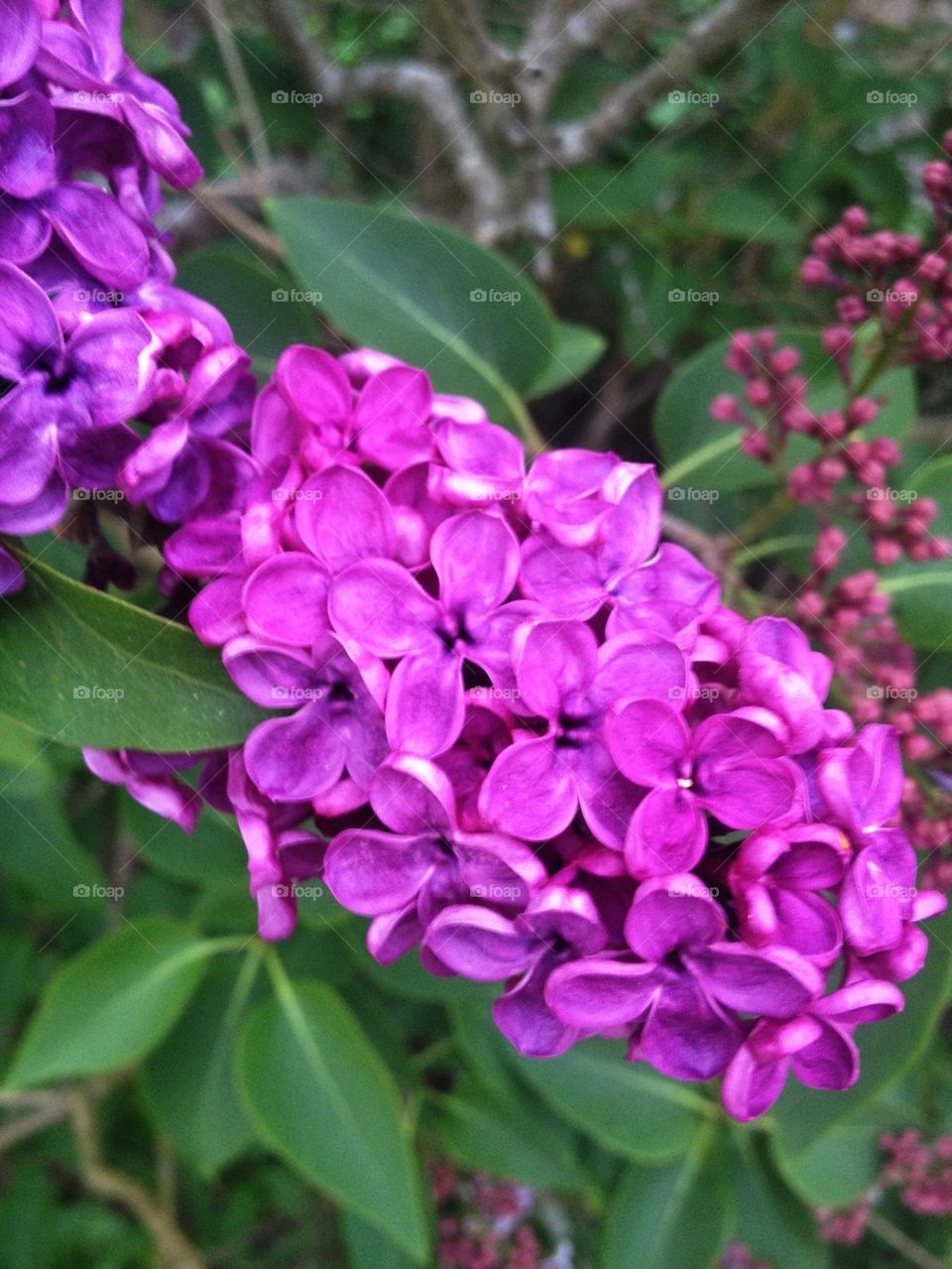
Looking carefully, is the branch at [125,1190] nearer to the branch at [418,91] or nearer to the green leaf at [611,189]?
the branch at [418,91]

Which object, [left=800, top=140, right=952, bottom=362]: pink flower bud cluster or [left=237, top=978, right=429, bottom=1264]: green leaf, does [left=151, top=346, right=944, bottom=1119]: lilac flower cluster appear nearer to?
[left=800, top=140, right=952, bottom=362]: pink flower bud cluster

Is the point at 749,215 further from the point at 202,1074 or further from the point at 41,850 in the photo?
the point at 202,1074

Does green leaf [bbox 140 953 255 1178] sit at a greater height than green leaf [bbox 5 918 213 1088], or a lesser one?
lesser

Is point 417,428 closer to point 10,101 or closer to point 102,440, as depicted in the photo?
point 102,440

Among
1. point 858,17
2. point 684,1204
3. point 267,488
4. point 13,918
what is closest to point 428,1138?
point 684,1204

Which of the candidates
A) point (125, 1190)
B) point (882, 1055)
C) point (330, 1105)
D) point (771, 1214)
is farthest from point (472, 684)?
point (125, 1190)

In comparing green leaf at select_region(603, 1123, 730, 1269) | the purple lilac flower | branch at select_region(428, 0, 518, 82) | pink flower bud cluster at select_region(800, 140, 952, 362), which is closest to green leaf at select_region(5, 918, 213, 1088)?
green leaf at select_region(603, 1123, 730, 1269)
